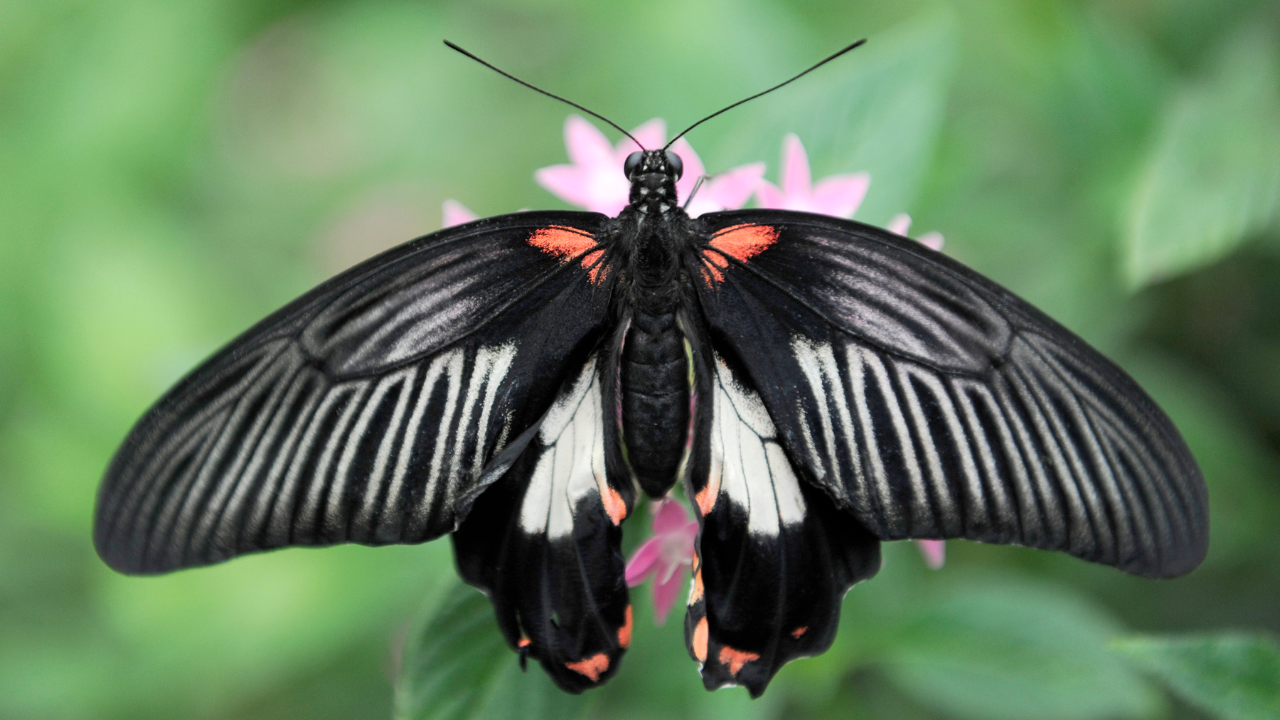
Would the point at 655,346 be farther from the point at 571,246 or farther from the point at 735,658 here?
the point at 735,658

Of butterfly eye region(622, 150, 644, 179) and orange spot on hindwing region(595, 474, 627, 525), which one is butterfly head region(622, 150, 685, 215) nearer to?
butterfly eye region(622, 150, 644, 179)

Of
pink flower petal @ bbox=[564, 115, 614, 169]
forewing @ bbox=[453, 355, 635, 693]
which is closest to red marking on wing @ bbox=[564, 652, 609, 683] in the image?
forewing @ bbox=[453, 355, 635, 693]

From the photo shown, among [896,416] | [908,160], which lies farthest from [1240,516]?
[896,416]

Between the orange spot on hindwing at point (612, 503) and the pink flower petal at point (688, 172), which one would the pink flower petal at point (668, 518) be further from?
the pink flower petal at point (688, 172)

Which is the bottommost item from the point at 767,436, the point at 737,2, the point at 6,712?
the point at 6,712

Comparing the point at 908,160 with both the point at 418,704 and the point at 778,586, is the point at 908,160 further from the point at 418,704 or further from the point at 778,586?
the point at 418,704

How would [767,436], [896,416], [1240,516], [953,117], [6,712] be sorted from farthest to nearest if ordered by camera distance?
[953,117] → [6,712] → [1240,516] → [767,436] → [896,416]
